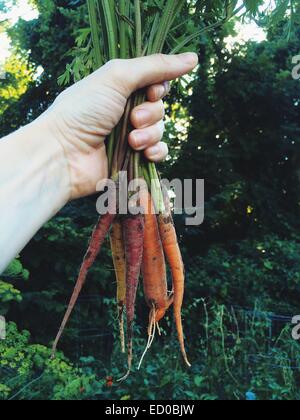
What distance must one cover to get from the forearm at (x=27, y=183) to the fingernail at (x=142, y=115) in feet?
0.73

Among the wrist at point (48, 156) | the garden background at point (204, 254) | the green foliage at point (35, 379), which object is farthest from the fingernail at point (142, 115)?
the green foliage at point (35, 379)

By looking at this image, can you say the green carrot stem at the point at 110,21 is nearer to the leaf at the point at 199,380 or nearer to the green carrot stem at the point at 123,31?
the green carrot stem at the point at 123,31

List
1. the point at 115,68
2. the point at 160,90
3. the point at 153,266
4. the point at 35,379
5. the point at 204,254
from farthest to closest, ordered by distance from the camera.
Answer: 1. the point at 204,254
2. the point at 35,379
3. the point at 153,266
4. the point at 160,90
5. the point at 115,68

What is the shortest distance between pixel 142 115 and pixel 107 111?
0.30ft

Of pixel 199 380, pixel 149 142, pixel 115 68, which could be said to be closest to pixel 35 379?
pixel 199 380

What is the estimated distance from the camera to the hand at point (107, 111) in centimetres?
138

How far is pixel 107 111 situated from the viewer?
4.64 feet

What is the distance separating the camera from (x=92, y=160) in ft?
5.05

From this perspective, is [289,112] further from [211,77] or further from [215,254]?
[215,254]
